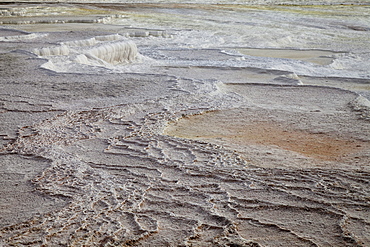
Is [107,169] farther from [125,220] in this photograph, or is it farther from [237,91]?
[237,91]

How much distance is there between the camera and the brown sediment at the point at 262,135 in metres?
3.12

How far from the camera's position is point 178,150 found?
119 inches

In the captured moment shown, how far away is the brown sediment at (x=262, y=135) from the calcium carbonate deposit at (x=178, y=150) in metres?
0.02

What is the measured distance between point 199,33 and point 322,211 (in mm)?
8191

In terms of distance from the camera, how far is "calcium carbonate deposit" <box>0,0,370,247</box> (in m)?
2.05

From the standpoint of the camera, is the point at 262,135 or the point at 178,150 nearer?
the point at 178,150

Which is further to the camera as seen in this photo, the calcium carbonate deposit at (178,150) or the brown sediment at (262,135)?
the brown sediment at (262,135)

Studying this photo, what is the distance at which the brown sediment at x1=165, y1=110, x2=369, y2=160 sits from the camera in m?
3.12

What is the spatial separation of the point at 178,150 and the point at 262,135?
76 cm

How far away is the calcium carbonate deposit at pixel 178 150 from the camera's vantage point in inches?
80.9

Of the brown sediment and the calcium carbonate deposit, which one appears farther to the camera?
the brown sediment

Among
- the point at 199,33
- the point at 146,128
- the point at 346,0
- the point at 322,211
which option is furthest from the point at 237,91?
the point at 346,0

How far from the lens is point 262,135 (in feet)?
11.2

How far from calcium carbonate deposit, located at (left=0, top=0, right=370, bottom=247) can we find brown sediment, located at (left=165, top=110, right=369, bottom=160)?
2 cm
